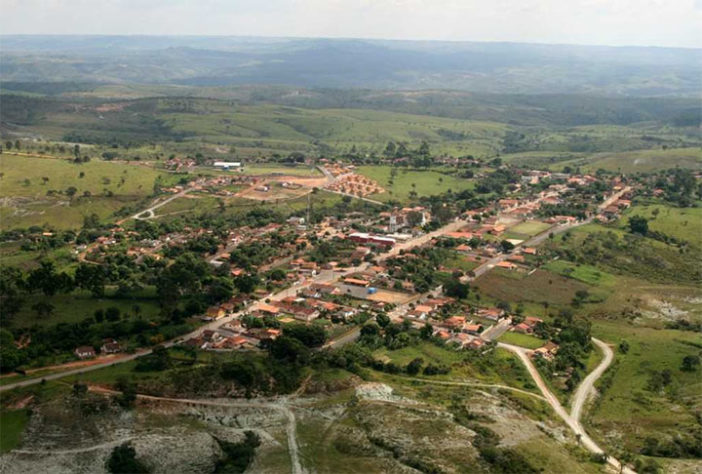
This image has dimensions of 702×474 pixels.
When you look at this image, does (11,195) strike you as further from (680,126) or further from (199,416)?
(680,126)

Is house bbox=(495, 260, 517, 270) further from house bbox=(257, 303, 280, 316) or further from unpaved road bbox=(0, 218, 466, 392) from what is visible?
house bbox=(257, 303, 280, 316)

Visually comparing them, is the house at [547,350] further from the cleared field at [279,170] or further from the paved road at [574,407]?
the cleared field at [279,170]

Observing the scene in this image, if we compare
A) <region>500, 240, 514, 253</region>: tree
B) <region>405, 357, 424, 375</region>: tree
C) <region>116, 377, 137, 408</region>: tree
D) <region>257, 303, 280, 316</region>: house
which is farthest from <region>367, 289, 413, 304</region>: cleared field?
<region>116, 377, 137, 408</region>: tree

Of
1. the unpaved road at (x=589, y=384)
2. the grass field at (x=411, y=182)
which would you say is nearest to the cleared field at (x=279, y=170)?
the grass field at (x=411, y=182)

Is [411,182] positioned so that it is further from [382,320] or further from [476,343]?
[476,343]

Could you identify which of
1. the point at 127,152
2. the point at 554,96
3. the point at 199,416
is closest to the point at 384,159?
the point at 127,152

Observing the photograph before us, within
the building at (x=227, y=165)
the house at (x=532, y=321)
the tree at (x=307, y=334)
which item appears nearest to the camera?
the tree at (x=307, y=334)

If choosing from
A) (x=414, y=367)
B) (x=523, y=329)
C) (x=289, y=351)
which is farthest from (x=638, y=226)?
(x=289, y=351)
